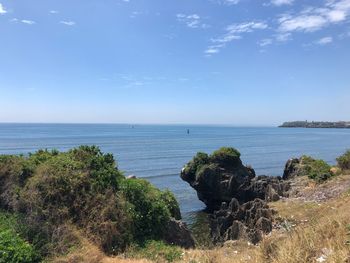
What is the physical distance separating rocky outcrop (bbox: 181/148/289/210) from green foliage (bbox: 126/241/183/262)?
19.7 meters

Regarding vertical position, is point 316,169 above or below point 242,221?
above

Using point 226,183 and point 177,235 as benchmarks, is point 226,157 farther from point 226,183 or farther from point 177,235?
point 177,235

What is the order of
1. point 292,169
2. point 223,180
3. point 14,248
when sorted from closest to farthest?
point 14,248
point 223,180
point 292,169

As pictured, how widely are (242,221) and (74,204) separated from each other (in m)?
12.3

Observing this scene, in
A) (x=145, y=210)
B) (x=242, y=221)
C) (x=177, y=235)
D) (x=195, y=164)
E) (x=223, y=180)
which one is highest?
(x=145, y=210)

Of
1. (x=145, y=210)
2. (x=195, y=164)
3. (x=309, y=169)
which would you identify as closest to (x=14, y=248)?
(x=145, y=210)

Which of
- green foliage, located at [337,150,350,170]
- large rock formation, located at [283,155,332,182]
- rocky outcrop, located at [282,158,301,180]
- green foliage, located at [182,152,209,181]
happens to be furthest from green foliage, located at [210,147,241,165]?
green foliage, located at [337,150,350,170]

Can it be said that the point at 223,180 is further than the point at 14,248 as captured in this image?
Yes

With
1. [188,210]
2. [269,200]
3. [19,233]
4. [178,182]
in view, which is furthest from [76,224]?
[178,182]

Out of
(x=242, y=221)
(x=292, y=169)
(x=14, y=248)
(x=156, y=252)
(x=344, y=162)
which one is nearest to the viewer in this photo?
(x=14, y=248)

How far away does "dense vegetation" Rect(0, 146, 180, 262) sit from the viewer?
11.4 m

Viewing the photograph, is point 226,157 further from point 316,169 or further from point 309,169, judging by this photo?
point 316,169

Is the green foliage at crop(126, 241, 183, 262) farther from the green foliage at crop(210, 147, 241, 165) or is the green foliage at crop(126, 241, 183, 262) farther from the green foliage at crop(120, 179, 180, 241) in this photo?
the green foliage at crop(210, 147, 241, 165)

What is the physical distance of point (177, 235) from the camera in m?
14.9
